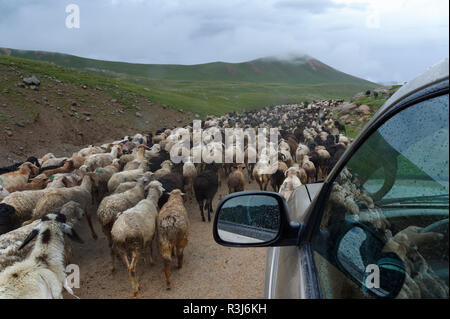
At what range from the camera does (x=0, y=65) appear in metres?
22.1

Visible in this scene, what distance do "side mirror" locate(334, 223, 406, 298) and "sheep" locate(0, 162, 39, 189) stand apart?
9.51 metres

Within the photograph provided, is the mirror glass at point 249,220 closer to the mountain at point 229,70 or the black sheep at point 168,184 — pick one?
the black sheep at point 168,184

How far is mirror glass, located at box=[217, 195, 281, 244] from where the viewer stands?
1.84 meters

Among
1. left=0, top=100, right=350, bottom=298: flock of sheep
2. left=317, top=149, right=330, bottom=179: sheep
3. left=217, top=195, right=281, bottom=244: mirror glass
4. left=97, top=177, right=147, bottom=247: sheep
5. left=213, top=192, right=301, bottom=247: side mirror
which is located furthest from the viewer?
left=317, top=149, right=330, bottom=179: sheep

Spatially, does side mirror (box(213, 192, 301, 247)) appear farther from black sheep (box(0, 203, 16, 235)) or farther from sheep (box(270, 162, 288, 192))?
sheep (box(270, 162, 288, 192))

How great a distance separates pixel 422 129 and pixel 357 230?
0.60 meters

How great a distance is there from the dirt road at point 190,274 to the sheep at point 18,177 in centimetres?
334

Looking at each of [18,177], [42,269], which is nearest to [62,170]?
[18,177]

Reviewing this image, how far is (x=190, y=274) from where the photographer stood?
18.2ft

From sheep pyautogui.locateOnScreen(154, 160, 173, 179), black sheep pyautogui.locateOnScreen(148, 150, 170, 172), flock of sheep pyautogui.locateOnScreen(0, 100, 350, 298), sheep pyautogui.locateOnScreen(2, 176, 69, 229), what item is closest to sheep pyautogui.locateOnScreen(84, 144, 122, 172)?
flock of sheep pyautogui.locateOnScreen(0, 100, 350, 298)

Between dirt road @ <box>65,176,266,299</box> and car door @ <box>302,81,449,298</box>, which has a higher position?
car door @ <box>302,81,449,298</box>

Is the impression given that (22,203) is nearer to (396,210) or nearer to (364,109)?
(396,210)

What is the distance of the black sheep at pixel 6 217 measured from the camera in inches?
216
